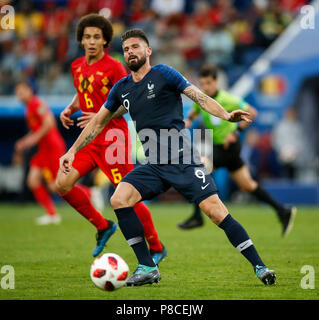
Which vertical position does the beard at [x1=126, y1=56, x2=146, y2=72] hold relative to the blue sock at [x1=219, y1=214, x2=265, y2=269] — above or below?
above

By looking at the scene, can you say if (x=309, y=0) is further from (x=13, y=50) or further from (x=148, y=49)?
(x=148, y=49)

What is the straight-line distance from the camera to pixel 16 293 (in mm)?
6109

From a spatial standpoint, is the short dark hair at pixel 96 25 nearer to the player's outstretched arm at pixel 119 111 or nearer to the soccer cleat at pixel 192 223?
the player's outstretched arm at pixel 119 111

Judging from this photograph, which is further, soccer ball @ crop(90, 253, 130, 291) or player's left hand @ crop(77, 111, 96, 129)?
player's left hand @ crop(77, 111, 96, 129)

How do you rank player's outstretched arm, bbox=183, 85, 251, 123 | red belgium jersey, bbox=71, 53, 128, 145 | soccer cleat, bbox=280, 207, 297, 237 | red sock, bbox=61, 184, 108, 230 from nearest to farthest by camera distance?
player's outstretched arm, bbox=183, 85, 251, 123 < red belgium jersey, bbox=71, 53, 128, 145 < red sock, bbox=61, 184, 108, 230 < soccer cleat, bbox=280, 207, 297, 237

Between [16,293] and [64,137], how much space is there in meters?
14.0

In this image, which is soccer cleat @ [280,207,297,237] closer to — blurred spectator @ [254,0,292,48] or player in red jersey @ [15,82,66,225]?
player in red jersey @ [15,82,66,225]

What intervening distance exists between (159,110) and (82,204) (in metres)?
2.07

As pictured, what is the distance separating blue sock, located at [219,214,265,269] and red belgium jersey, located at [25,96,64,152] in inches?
300

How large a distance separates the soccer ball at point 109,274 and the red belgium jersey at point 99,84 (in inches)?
81.6

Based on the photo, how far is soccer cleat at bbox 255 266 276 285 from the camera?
632cm

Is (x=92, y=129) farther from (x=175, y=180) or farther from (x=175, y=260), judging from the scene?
(x=175, y=260)

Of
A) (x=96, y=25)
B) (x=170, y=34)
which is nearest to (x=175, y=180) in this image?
(x=96, y=25)

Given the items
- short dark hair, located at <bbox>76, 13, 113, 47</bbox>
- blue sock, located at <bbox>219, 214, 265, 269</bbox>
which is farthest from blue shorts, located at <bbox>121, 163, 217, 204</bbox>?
short dark hair, located at <bbox>76, 13, 113, 47</bbox>
